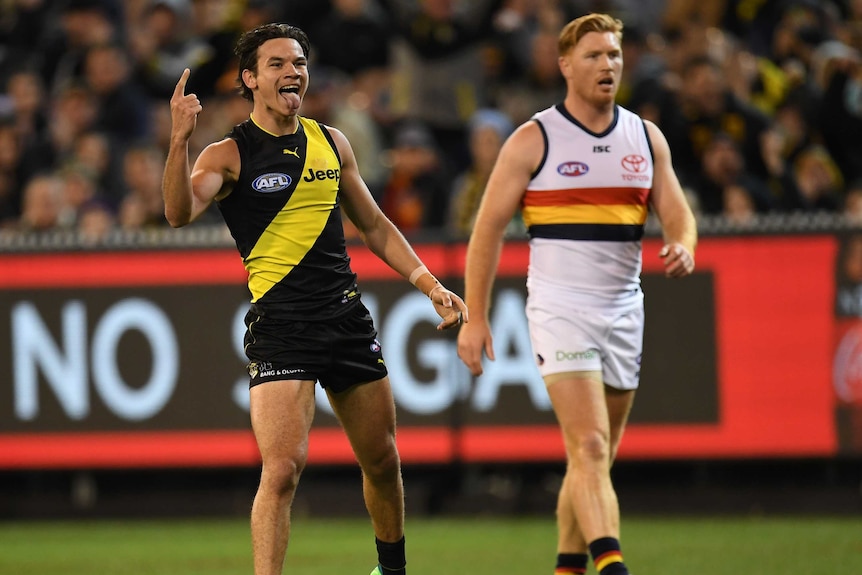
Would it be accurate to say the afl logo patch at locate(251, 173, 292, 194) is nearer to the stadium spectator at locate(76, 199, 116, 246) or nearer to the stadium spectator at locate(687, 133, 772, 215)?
the stadium spectator at locate(76, 199, 116, 246)

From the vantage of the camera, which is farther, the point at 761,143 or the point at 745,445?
the point at 761,143

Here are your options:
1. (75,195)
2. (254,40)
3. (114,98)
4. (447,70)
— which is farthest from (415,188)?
(254,40)

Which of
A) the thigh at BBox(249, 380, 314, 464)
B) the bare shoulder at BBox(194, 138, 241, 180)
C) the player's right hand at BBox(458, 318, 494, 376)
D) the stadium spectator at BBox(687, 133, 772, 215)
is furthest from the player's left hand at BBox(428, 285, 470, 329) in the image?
the stadium spectator at BBox(687, 133, 772, 215)

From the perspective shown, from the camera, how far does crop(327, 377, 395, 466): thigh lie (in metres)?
7.02

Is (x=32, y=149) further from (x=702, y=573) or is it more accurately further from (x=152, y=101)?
(x=702, y=573)

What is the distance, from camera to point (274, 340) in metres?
6.85

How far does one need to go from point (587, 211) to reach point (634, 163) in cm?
34

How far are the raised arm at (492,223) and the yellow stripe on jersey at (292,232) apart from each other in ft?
2.83

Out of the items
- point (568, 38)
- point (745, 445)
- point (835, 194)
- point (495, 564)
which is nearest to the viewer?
point (568, 38)

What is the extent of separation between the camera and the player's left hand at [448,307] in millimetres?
6785

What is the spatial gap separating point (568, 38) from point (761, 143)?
6277mm

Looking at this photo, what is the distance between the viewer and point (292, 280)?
6.90 metres

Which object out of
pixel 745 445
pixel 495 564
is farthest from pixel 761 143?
pixel 495 564

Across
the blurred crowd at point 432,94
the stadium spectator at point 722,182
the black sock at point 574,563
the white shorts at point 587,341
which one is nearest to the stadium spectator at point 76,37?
the blurred crowd at point 432,94
